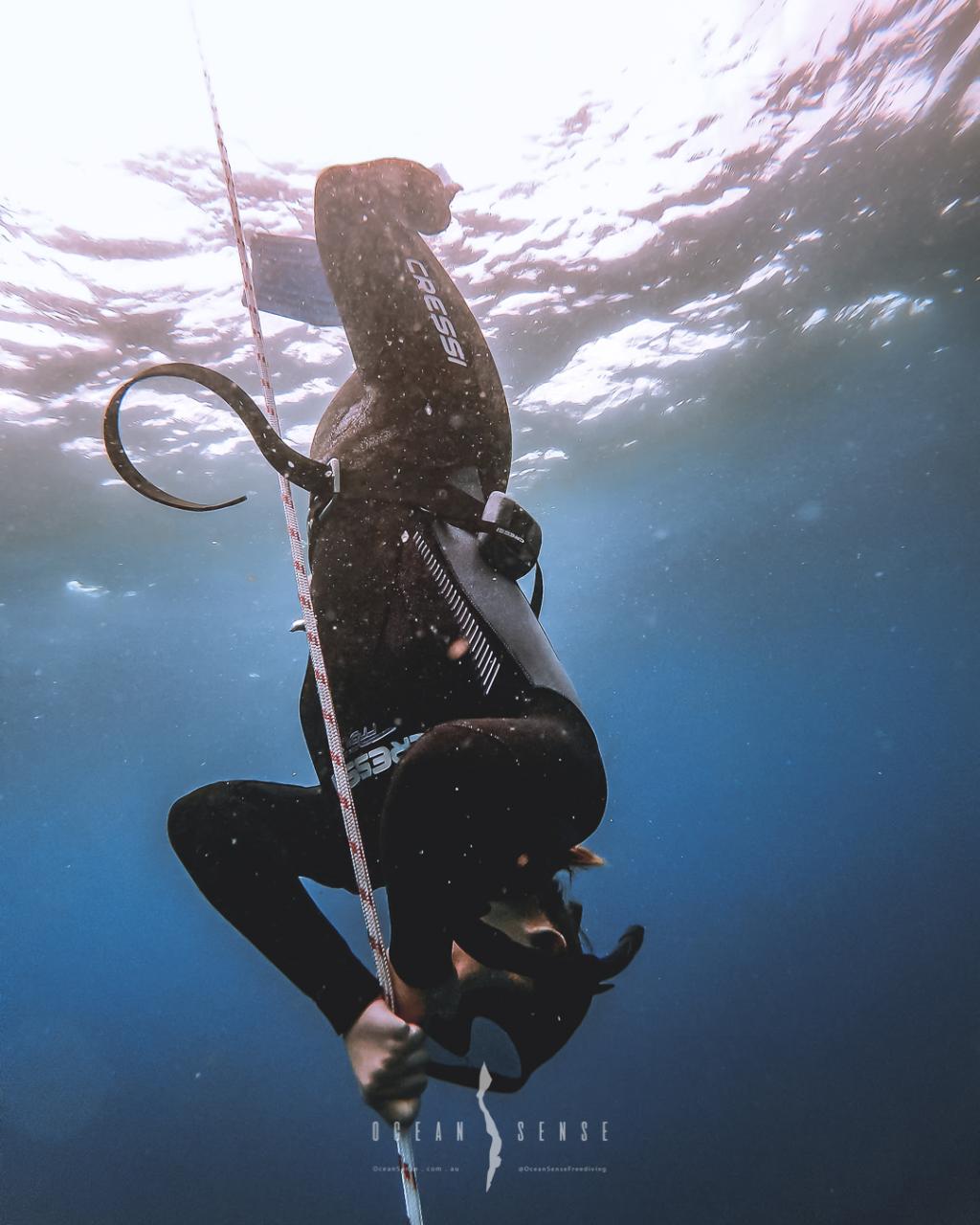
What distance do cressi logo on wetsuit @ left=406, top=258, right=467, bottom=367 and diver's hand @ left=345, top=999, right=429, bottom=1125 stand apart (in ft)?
6.48

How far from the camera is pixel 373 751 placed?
183 cm

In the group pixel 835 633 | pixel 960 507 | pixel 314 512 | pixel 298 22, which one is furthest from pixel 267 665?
pixel 835 633

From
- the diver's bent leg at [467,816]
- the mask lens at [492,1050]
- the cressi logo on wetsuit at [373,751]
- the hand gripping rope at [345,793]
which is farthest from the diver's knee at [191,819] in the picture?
the mask lens at [492,1050]

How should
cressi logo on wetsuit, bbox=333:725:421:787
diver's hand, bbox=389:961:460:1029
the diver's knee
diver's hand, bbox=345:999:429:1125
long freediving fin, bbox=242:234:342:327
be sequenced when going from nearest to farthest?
1. diver's hand, bbox=345:999:429:1125
2. diver's hand, bbox=389:961:460:1029
3. the diver's knee
4. cressi logo on wetsuit, bbox=333:725:421:787
5. long freediving fin, bbox=242:234:342:327

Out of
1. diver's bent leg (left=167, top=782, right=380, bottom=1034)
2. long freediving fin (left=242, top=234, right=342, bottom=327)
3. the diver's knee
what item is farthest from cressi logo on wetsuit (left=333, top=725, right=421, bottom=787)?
long freediving fin (left=242, top=234, right=342, bottom=327)

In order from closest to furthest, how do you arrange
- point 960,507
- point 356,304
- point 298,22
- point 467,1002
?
1. point 467,1002
2. point 356,304
3. point 298,22
4. point 960,507

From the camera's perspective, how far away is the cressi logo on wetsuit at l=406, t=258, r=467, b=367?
1962 millimetres

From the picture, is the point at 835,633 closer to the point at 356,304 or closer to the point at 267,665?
the point at 267,665

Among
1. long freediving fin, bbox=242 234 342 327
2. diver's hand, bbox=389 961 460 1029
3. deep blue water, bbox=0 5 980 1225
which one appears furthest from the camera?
deep blue water, bbox=0 5 980 1225

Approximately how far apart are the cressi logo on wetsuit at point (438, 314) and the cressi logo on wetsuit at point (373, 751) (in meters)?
1.28

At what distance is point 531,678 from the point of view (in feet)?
5.66

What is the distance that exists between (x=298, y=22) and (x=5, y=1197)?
31487 mm

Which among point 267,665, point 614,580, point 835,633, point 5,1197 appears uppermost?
point 614,580

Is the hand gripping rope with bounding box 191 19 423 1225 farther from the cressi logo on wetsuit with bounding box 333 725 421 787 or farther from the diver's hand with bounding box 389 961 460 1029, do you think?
the cressi logo on wetsuit with bounding box 333 725 421 787
